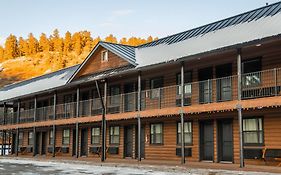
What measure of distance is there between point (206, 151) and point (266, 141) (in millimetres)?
4163

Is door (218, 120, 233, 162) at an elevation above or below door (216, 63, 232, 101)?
below

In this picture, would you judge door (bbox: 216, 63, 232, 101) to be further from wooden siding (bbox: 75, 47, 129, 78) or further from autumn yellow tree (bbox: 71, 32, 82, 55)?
autumn yellow tree (bbox: 71, 32, 82, 55)

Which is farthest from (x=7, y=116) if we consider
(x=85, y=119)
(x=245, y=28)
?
(x=245, y=28)

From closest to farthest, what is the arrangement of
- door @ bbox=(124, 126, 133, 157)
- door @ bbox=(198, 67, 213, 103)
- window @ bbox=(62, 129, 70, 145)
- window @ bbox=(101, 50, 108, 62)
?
door @ bbox=(198, 67, 213, 103) → door @ bbox=(124, 126, 133, 157) → window @ bbox=(101, 50, 108, 62) → window @ bbox=(62, 129, 70, 145)

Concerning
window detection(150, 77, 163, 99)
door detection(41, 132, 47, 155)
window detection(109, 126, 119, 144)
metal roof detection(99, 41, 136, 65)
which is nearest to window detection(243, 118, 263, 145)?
window detection(150, 77, 163, 99)

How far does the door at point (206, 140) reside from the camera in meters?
22.8

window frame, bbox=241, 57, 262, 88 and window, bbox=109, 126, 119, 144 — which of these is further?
window, bbox=109, 126, 119, 144

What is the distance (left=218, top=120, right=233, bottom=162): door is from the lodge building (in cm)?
6

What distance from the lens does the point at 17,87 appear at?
4684 centimetres

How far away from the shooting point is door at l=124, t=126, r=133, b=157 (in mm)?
28203

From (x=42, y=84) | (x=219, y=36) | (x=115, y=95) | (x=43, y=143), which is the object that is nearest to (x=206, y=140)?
(x=219, y=36)

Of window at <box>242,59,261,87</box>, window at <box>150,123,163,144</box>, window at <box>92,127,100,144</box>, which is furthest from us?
window at <box>92,127,100,144</box>

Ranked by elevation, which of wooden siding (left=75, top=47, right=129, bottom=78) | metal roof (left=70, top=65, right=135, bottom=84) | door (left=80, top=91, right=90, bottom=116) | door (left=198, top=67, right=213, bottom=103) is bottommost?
door (left=80, top=91, right=90, bottom=116)

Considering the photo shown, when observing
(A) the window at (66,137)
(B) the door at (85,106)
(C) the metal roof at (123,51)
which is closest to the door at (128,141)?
(B) the door at (85,106)
